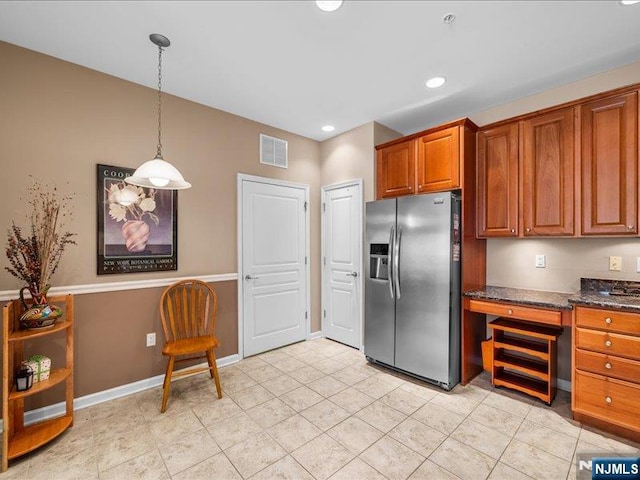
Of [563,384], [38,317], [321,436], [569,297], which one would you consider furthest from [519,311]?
[38,317]

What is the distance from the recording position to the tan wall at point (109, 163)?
2.20m

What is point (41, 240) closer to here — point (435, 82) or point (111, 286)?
point (111, 286)

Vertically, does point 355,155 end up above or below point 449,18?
below

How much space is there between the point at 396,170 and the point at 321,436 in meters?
2.67

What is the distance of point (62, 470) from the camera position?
5.80ft

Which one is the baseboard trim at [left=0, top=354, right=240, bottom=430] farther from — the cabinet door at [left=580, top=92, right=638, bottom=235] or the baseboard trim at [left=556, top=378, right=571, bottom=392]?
the cabinet door at [left=580, top=92, right=638, bottom=235]

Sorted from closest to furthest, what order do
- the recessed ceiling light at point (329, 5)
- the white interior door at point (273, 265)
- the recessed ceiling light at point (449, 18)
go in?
the recessed ceiling light at point (329, 5) → the recessed ceiling light at point (449, 18) → the white interior door at point (273, 265)

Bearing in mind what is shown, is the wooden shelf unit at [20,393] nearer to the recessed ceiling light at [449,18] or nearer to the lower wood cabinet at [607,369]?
the recessed ceiling light at [449,18]

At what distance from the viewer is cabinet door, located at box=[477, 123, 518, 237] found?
274 cm

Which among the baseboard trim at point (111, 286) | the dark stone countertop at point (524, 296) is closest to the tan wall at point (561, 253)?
the dark stone countertop at point (524, 296)

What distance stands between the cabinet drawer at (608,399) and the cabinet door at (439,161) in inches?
71.7

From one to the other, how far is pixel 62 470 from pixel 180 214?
6.68 feet

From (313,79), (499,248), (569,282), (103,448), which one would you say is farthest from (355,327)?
(313,79)

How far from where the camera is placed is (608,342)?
2.04m
